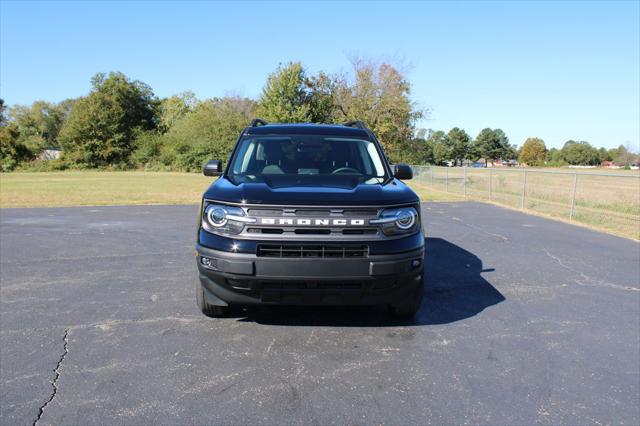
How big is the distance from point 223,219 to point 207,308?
104 centimetres

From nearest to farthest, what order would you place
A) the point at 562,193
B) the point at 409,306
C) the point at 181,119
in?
the point at 409,306 → the point at 562,193 → the point at 181,119

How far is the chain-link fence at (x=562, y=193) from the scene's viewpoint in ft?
40.6

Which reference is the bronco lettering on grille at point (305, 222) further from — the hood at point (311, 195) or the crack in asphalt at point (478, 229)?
the crack in asphalt at point (478, 229)

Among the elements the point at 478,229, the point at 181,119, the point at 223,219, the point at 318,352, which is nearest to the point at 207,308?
the point at 223,219

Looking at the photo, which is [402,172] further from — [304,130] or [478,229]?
[478,229]

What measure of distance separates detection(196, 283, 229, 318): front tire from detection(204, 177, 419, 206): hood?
0.90 meters

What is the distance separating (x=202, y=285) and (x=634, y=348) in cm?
368

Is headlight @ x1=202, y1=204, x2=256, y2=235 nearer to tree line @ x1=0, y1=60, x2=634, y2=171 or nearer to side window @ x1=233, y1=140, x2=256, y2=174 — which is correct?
side window @ x1=233, y1=140, x2=256, y2=174

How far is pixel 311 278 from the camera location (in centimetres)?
339

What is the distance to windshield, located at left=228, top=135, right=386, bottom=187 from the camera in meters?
4.63

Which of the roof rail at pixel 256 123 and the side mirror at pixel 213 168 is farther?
the roof rail at pixel 256 123

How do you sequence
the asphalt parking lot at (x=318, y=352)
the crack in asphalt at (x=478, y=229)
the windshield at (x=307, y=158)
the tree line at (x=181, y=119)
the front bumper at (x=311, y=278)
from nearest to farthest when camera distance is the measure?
1. the asphalt parking lot at (x=318, y=352)
2. the front bumper at (x=311, y=278)
3. the windshield at (x=307, y=158)
4. the crack in asphalt at (x=478, y=229)
5. the tree line at (x=181, y=119)

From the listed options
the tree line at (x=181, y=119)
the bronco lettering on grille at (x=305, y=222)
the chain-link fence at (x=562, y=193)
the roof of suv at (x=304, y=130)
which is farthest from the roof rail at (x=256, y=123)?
the tree line at (x=181, y=119)

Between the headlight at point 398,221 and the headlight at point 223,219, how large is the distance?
99cm
